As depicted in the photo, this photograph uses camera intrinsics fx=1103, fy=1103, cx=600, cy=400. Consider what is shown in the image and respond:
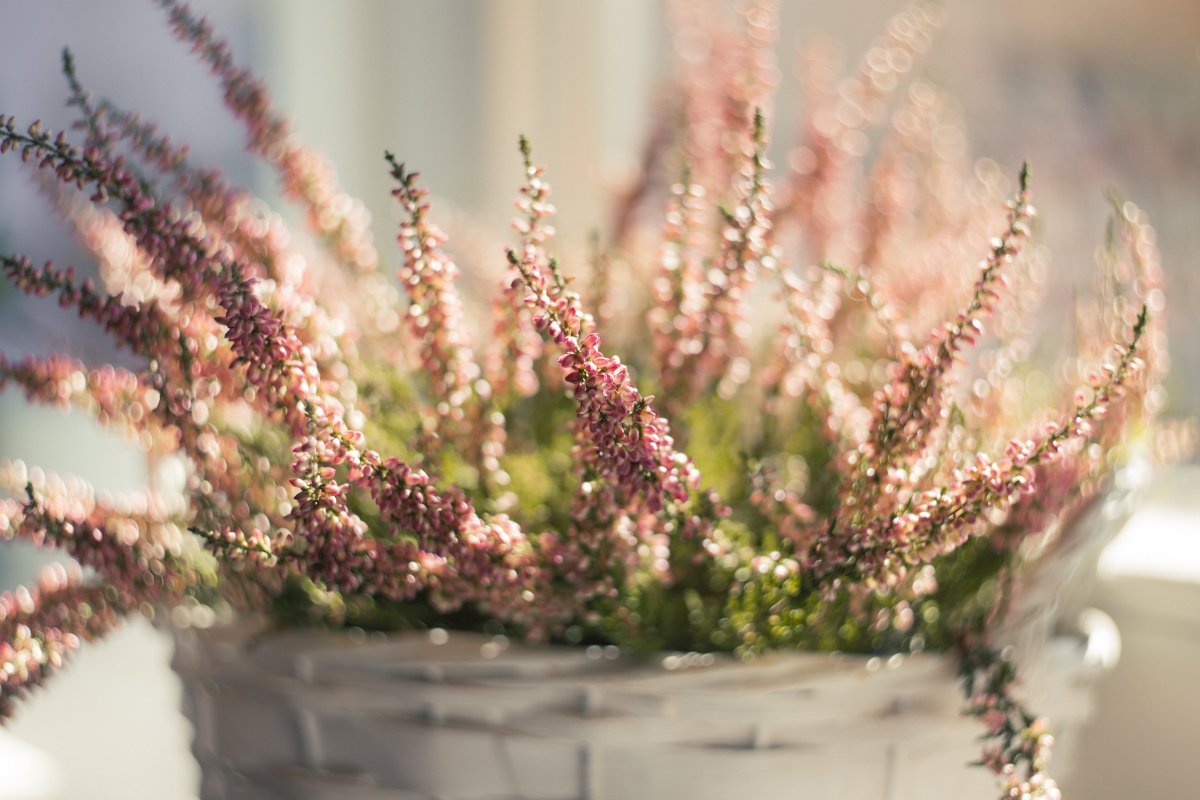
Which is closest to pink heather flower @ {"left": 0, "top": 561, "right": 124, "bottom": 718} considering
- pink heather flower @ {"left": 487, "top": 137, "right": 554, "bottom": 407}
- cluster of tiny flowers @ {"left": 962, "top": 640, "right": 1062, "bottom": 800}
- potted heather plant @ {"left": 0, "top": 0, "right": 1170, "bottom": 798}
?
potted heather plant @ {"left": 0, "top": 0, "right": 1170, "bottom": 798}

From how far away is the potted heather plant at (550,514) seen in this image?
348 mm

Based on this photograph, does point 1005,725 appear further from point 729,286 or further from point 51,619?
point 51,619

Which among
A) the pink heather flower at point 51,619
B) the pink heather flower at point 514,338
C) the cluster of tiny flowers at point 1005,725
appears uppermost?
the pink heather flower at point 514,338

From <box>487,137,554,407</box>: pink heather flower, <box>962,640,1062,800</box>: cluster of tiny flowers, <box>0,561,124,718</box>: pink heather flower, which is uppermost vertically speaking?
<box>487,137,554,407</box>: pink heather flower

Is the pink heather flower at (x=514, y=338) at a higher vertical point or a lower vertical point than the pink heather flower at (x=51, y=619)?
higher

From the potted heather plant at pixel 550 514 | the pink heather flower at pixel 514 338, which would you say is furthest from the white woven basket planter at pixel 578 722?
the pink heather flower at pixel 514 338

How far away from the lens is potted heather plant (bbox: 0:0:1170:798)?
0.35 metres

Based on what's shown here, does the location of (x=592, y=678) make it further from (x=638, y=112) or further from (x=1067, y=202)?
(x=638, y=112)

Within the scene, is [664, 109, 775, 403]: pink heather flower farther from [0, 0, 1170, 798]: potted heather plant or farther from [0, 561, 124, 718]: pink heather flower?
[0, 561, 124, 718]: pink heather flower

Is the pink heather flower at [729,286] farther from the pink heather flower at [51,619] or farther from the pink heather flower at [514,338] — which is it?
the pink heather flower at [51,619]

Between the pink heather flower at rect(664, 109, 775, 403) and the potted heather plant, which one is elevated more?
the pink heather flower at rect(664, 109, 775, 403)

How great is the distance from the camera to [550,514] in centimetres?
45

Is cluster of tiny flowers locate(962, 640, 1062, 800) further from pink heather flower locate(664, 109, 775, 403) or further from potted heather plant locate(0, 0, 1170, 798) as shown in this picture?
pink heather flower locate(664, 109, 775, 403)

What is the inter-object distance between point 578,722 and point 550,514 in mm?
94
